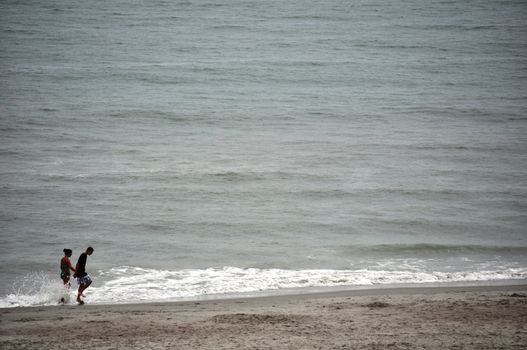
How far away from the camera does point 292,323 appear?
1127 cm

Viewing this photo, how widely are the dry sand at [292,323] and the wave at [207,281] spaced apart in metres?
0.74

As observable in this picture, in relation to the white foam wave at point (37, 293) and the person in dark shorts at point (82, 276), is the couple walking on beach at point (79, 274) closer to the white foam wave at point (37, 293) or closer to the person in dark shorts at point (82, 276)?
the person in dark shorts at point (82, 276)

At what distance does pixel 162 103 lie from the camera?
3581cm

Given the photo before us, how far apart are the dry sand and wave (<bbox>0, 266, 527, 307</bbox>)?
0.74m

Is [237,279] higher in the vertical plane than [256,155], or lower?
lower

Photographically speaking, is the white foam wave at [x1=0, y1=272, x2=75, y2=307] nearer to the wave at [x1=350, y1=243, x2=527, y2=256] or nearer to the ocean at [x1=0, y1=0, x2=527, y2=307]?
the ocean at [x1=0, y1=0, x2=527, y2=307]

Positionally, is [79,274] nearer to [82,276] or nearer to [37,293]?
[82,276]

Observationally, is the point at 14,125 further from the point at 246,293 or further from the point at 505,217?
the point at 505,217

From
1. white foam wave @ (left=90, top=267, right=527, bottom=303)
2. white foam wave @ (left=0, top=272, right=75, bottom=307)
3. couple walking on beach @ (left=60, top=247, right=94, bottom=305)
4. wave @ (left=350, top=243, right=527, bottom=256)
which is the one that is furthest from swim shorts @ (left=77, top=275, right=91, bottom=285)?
wave @ (left=350, top=243, right=527, bottom=256)

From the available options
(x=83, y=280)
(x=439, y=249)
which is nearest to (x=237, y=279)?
(x=83, y=280)

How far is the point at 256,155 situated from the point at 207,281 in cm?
1292

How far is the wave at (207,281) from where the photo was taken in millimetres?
13859

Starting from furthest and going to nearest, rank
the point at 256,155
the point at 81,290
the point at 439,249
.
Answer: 1. the point at 256,155
2. the point at 439,249
3. the point at 81,290

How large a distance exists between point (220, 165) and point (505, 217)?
1156 centimetres
